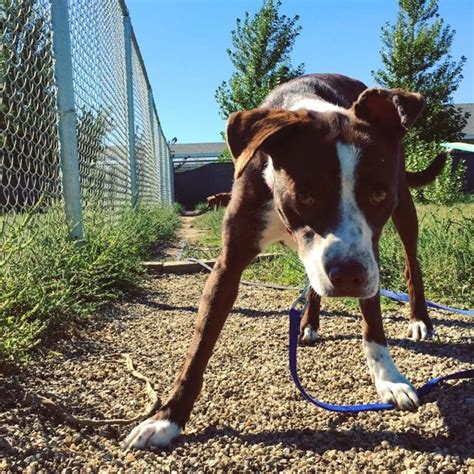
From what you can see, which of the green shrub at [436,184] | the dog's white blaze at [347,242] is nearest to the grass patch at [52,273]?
the dog's white blaze at [347,242]

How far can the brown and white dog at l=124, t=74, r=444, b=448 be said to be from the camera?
6.57 feet

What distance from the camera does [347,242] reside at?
77.1 inches

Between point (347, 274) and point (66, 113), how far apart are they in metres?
2.60

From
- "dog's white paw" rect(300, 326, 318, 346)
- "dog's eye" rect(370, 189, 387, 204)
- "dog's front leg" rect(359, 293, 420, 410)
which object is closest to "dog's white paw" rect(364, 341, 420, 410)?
"dog's front leg" rect(359, 293, 420, 410)

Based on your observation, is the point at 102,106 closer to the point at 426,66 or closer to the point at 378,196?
the point at 378,196

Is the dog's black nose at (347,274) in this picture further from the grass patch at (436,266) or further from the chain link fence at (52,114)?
the grass patch at (436,266)

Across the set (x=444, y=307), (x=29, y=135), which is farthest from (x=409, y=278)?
(x=29, y=135)

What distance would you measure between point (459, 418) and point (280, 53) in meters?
17.3

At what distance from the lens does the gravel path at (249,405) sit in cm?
186

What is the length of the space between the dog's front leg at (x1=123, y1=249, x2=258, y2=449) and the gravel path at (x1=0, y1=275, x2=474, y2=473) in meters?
0.06

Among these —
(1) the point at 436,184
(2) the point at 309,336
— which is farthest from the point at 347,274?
(1) the point at 436,184

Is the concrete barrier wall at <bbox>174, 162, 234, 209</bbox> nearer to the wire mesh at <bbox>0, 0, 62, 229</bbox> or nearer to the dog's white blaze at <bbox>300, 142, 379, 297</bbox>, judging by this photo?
the wire mesh at <bbox>0, 0, 62, 229</bbox>

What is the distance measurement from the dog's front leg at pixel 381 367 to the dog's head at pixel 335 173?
499 mm

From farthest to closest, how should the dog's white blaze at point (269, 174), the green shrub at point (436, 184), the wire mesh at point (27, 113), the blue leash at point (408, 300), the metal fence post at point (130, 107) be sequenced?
the green shrub at point (436, 184)
the metal fence post at point (130, 107)
the blue leash at point (408, 300)
the wire mesh at point (27, 113)
the dog's white blaze at point (269, 174)
